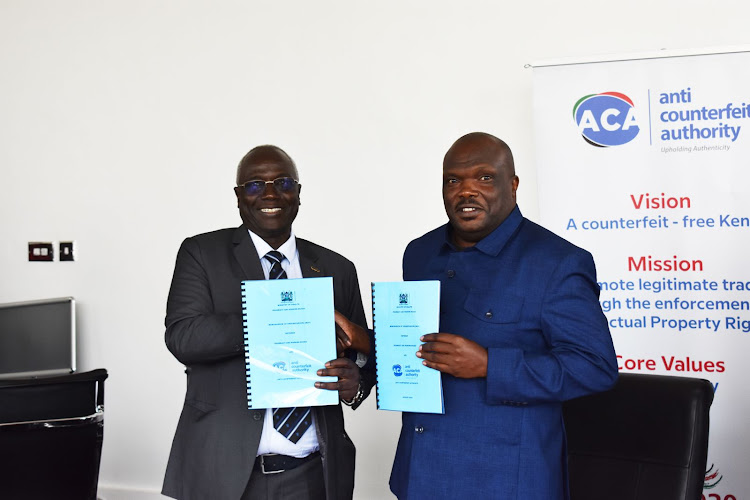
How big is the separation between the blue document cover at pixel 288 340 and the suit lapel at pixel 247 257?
24 cm

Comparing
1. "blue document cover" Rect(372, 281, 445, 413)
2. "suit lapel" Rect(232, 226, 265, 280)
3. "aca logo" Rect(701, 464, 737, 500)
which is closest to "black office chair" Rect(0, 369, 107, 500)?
"suit lapel" Rect(232, 226, 265, 280)

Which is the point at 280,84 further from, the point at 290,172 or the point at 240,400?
the point at 240,400

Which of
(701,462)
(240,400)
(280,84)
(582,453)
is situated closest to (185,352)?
(240,400)

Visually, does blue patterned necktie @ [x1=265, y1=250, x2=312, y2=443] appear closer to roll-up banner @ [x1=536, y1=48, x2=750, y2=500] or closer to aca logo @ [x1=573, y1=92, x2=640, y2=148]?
roll-up banner @ [x1=536, y1=48, x2=750, y2=500]

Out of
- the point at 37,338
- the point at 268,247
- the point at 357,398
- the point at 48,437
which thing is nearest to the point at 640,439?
the point at 357,398

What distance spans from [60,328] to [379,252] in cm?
200

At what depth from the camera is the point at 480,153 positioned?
2154 millimetres

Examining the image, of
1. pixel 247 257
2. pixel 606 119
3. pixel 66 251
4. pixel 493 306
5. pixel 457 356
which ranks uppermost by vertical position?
pixel 606 119

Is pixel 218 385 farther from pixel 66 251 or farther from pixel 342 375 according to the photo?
pixel 66 251

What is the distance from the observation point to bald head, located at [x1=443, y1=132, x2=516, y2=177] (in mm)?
2154

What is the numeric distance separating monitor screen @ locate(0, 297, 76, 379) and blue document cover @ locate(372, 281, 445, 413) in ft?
11.3

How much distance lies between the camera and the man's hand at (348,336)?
7.78ft

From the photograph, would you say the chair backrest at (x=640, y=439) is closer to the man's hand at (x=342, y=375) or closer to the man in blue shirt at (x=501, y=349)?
the man in blue shirt at (x=501, y=349)

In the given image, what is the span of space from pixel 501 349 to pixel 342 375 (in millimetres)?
473
